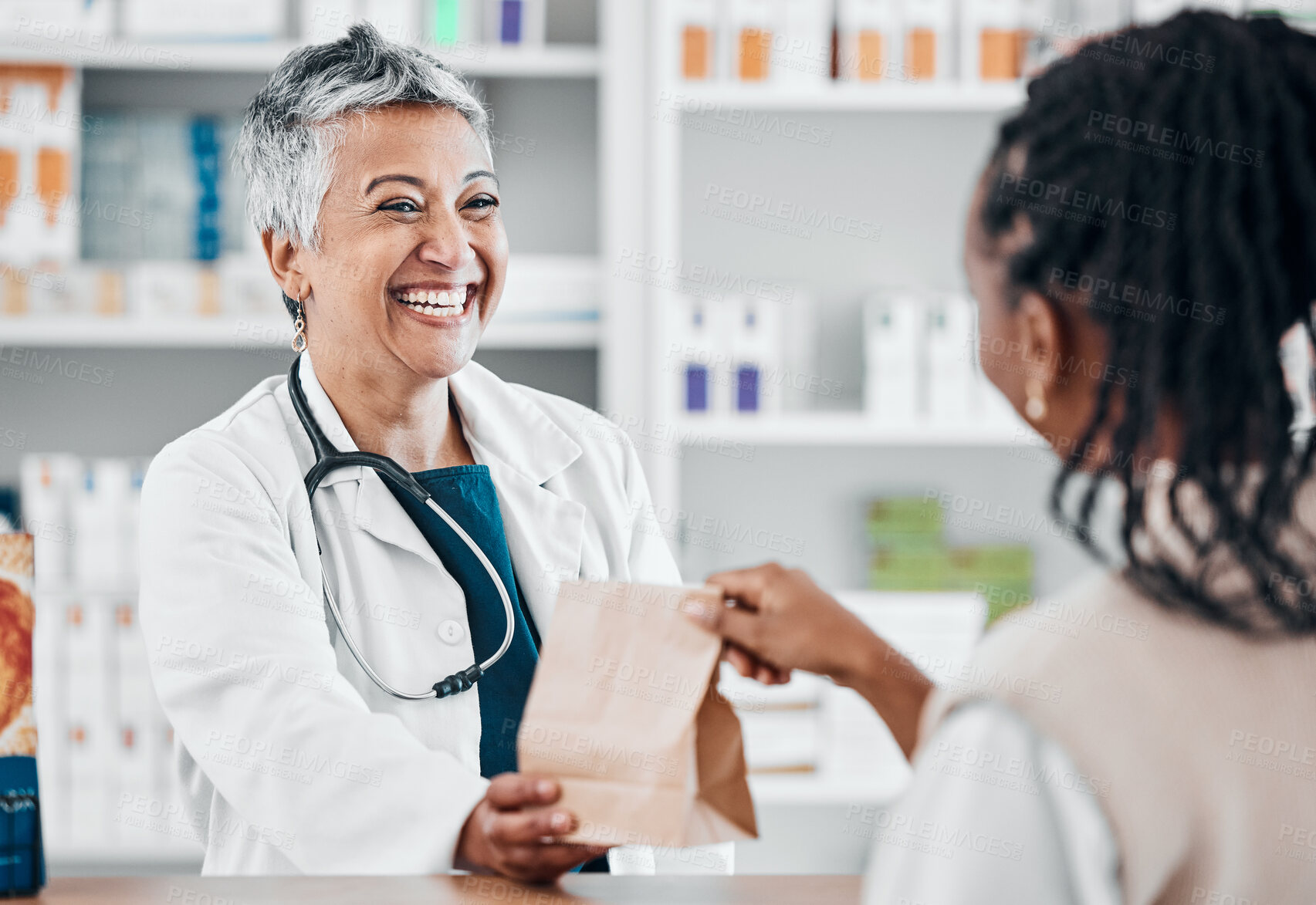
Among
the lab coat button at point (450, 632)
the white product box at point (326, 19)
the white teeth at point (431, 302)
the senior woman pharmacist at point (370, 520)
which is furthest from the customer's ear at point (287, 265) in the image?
the white product box at point (326, 19)

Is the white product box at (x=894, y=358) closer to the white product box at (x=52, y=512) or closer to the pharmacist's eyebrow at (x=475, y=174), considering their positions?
the pharmacist's eyebrow at (x=475, y=174)

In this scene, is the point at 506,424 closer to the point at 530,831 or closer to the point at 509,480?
the point at 509,480

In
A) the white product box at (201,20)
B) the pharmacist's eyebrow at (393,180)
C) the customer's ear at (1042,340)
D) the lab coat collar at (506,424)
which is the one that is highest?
the white product box at (201,20)

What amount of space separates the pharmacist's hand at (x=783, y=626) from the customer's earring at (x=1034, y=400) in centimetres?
23

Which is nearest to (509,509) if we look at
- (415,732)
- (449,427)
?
(449,427)

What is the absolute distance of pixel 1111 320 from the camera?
58cm

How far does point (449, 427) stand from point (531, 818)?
0.70 metres

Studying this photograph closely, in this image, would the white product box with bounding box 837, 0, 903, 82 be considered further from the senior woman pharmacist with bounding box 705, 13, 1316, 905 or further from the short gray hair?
the senior woman pharmacist with bounding box 705, 13, 1316, 905

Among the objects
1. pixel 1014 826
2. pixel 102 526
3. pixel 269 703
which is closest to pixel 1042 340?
pixel 1014 826

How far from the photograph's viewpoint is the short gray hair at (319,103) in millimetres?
1285

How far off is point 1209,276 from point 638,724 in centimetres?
48

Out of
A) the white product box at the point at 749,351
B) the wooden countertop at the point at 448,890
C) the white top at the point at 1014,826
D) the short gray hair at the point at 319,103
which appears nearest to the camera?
the white top at the point at 1014,826

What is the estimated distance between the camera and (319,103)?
1.29 meters

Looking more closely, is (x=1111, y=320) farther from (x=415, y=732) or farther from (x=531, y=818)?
(x=415, y=732)
